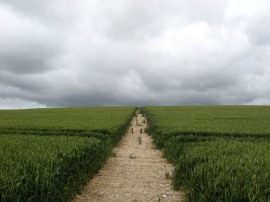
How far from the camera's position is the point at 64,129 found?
66.5 feet

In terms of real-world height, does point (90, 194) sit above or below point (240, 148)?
below

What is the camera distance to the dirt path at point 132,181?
9.23 metres

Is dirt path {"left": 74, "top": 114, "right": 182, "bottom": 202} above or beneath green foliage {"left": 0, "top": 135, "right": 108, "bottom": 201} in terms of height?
beneath

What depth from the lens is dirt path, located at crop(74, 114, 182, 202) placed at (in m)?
9.23

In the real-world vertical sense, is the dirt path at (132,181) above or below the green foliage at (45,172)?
below

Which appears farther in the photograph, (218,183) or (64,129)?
(64,129)

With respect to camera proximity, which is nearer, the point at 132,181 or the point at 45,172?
the point at 45,172

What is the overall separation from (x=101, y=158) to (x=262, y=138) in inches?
402

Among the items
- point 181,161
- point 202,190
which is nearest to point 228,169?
point 202,190

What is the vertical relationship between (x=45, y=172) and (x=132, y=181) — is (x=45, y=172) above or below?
above

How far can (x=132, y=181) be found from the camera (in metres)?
11.0

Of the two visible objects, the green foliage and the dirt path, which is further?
the dirt path

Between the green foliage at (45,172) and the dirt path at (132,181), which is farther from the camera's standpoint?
→ the dirt path at (132,181)

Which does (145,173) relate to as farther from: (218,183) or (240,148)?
(218,183)
